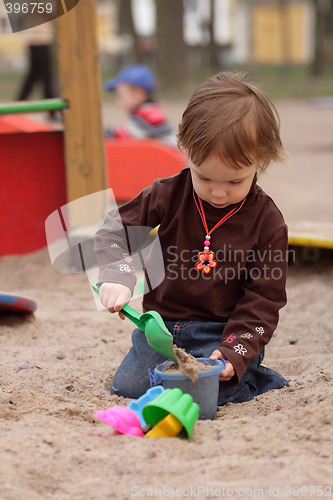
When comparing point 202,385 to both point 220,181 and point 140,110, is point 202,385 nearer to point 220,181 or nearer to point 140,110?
point 220,181

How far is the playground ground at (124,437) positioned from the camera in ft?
4.46

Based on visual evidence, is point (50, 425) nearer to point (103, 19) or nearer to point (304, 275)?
point (304, 275)

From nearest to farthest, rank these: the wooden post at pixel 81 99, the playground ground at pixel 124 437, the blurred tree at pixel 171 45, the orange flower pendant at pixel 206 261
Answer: the playground ground at pixel 124 437
the orange flower pendant at pixel 206 261
the wooden post at pixel 81 99
the blurred tree at pixel 171 45

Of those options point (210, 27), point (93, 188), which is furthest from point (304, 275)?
point (210, 27)

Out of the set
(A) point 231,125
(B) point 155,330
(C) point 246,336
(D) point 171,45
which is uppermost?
(A) point 231,125

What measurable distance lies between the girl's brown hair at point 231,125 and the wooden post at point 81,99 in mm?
1572

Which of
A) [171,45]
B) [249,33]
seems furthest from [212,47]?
[249,33]

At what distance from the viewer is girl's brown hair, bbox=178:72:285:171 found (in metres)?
1.75

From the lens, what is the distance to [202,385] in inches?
68.6

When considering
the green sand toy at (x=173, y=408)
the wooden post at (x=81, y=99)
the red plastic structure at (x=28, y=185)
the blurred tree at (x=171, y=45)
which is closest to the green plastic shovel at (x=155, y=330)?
the green sand toy at (x=173, y=408)

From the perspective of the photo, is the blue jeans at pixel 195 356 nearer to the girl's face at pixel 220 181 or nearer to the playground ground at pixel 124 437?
the playground ground at pixel 124 437

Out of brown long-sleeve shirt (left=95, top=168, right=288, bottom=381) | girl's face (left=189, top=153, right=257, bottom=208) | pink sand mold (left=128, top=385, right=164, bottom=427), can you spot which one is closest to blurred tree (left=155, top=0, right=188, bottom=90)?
brown long-sleeve shirt (left=95, top=168, right=288, bottom=381)

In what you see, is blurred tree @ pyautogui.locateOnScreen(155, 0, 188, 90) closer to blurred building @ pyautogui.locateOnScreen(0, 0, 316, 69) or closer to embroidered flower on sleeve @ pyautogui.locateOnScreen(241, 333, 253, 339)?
blurred building @ pyautogui.locateOnScreen(0, 0, 316, 69)

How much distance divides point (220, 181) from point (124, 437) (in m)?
0.72
